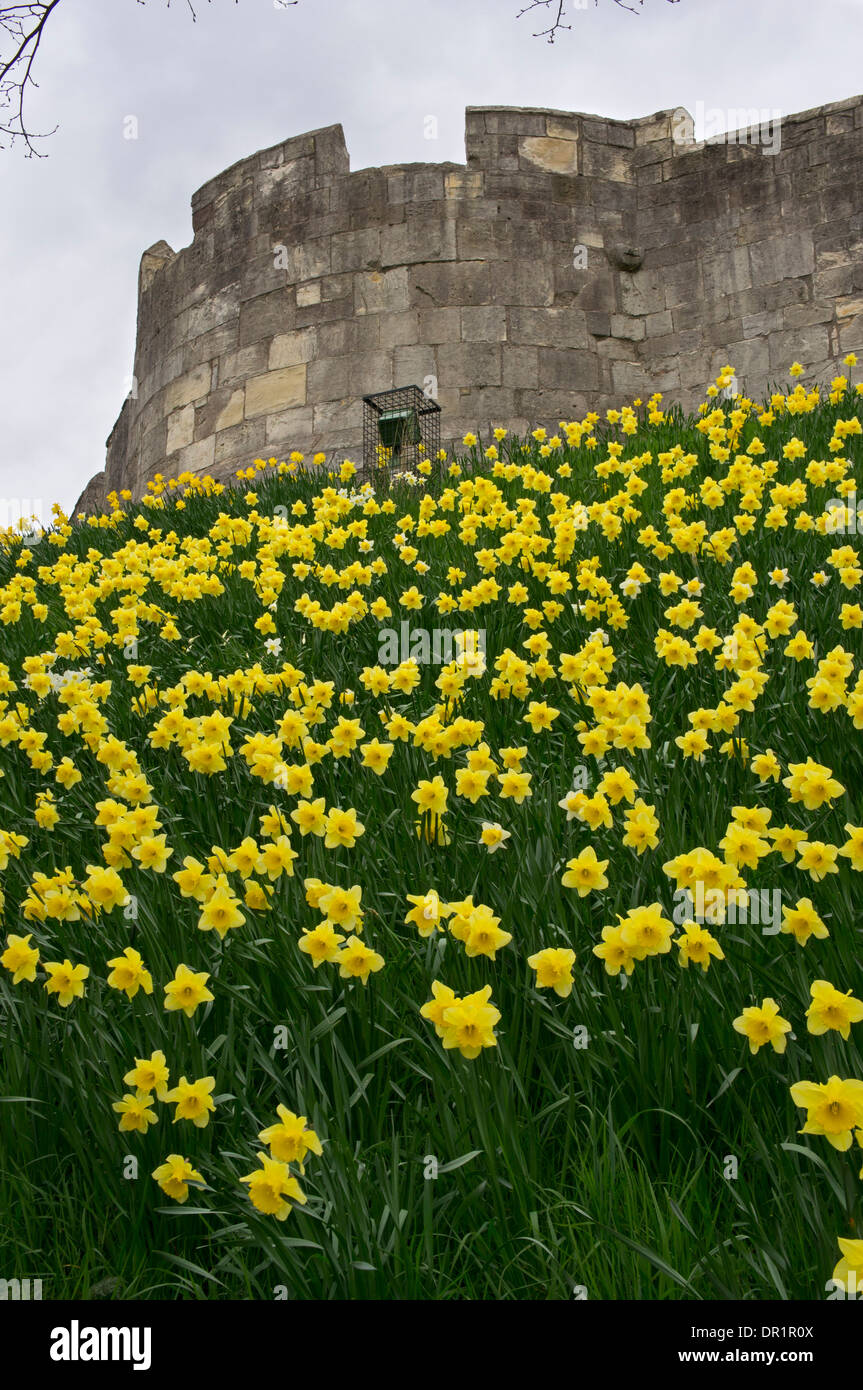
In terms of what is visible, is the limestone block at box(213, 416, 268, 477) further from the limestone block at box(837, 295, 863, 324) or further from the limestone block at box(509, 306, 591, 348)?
the limestone block at box(837, 295, 863, 324)

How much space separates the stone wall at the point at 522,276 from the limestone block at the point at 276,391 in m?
0.02

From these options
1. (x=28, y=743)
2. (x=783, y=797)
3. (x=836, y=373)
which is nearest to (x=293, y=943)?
(x=783, y=797)

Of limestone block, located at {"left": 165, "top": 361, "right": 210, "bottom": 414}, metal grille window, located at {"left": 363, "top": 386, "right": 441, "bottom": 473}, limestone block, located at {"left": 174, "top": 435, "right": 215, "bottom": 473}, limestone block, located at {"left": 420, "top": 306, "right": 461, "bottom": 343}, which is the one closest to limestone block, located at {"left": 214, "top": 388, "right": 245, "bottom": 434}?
limestone block, located at {"left": 174, "top": 435, "right": 215, "bottom": 473}

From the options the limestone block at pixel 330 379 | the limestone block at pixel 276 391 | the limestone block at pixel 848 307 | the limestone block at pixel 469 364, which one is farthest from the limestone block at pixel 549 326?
the limestone block at pixel 848 307

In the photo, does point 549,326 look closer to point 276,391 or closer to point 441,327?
point 441,327

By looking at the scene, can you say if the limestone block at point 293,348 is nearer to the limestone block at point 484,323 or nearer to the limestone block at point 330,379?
the limestone block at point 330,379

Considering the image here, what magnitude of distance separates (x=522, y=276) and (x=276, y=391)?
2.51 metres

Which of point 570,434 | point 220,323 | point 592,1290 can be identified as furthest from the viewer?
point 220,323

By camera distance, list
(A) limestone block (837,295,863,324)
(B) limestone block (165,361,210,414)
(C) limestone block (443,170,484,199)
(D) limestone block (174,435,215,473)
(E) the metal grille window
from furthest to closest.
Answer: (B) limestone block (165,361,210,414), (D) limestone block (174,435,215,473), (C) limestone block (443,170,484,199), (A) limestone block (837,295,863,324), (E) the metal grille window

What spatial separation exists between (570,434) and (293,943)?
5280 mm

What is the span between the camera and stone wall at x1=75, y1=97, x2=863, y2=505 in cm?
956

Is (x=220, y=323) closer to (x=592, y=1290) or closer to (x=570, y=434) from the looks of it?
(x=570, y=434)

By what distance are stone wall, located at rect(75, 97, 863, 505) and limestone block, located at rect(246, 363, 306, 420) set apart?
17mm

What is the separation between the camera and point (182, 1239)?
A: 5.55ft
